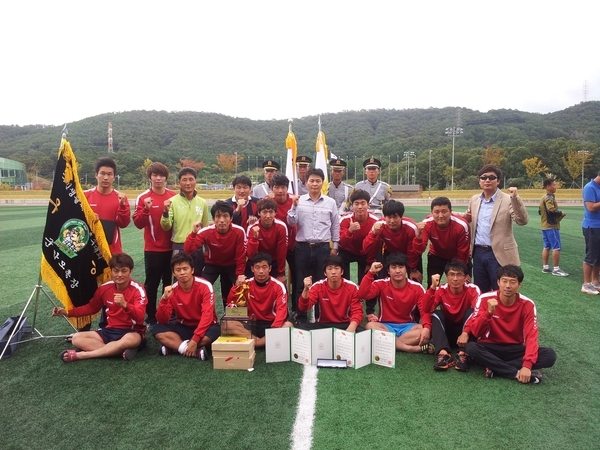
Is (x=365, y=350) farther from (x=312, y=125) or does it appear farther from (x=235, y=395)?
(x=312, y=125)

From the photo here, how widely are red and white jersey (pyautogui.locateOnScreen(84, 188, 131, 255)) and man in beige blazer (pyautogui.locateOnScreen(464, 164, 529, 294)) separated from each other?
4314 mm

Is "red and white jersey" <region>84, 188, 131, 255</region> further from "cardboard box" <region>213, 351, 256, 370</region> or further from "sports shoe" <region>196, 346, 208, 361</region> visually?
"cardboard box" <region>213, 351, 256, 370</region>

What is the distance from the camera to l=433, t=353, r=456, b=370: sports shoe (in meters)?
4.45

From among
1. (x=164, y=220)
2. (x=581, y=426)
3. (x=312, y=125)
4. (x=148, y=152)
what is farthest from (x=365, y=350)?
(x=312, y=125)

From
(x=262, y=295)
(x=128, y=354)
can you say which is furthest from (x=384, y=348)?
(x=128, y=354)

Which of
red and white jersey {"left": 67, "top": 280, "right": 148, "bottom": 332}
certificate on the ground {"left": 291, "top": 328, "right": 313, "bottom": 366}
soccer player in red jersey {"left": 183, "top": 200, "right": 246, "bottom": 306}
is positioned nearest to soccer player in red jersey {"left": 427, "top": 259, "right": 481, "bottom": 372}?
certificate on the ground {"left": 291, "top": 328, "right": 313, "bottom": 366}

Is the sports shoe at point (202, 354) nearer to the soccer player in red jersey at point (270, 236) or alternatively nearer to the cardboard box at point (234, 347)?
the cardboard box at point (234, 347)

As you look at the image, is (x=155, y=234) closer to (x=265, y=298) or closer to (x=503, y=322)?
(x=265, y=298)

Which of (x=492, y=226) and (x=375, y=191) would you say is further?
(x=375, y=191)

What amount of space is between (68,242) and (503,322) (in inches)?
192

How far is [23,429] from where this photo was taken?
340 cm

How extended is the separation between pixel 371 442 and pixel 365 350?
4.64ft

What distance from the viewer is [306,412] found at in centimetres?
361

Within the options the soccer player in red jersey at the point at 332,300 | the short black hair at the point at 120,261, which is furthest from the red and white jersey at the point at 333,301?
the short black hair at the point at 120,261
